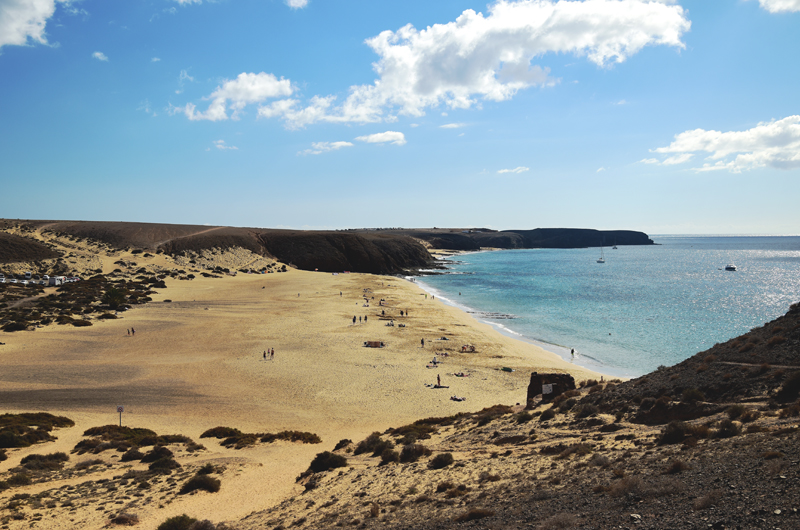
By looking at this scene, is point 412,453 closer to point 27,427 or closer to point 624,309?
point 27,427

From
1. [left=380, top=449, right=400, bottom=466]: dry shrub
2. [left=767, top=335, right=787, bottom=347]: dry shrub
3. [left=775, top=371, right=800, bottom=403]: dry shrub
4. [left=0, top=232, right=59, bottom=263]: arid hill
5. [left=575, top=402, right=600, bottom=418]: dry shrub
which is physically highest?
[left=0, top=232, right=59, bottom=263]: arid hill

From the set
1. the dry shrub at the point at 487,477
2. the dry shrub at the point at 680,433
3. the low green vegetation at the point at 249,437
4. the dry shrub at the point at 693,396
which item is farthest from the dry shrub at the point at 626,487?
the low green vegetation at the point at 249,437

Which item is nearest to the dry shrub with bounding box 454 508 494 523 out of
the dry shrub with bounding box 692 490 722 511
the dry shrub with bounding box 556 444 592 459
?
the dry shrub with bounding box 556 444 592 459

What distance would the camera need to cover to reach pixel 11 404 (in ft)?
79.4

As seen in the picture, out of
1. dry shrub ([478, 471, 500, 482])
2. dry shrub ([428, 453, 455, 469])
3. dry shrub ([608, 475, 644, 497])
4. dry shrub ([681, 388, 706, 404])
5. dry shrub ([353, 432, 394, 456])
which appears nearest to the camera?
dry shrub ([608, 475, 644, 497])

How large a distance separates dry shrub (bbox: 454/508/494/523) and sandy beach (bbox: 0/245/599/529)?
7.25 metres

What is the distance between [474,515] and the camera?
1016 centimetres

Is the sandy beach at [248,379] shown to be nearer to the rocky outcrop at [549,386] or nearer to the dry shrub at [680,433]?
the rocky outcrop at [549,386]

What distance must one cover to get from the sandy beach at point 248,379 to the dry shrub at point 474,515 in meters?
7.25

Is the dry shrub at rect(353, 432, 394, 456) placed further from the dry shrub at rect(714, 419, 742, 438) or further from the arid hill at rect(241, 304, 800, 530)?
the dry shrub at rect(714, 419, 742, 438)

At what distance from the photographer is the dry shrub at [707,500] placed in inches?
324

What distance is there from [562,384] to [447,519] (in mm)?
12677

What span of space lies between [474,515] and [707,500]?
4.78 metres

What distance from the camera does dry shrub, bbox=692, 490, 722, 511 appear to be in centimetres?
822
